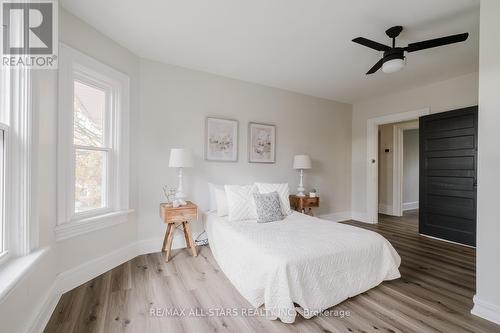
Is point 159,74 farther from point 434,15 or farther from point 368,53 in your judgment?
point 434,15

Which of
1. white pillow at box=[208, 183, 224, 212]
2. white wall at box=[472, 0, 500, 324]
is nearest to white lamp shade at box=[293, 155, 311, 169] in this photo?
white pillow at box=[208, 183, 224, 212]

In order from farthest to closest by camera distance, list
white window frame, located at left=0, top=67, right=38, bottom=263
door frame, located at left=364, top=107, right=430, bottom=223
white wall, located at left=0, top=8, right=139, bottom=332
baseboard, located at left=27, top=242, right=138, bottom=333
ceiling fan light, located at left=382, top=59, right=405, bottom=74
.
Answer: door frame, located at left=364, top=107, right=430, bottom=223 < ceiling fan light, located at left=382, top=59, right=405, bottom=74 < baseboard, located at left=27, top=242, right=138, bottom=333 < white window frame, located at left=0, top=67, right=38, bottom=263 < white wall, located at left=0, top=8, right=139, bottom=332

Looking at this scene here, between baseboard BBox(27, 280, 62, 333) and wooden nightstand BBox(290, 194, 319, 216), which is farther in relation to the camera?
wooden nightstand BBox(290, 194, 319, 216)

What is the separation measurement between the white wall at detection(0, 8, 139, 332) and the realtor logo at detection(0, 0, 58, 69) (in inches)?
4.0

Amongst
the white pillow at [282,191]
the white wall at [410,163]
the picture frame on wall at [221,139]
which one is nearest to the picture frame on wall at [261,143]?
the picture frame on wall at [221,139]

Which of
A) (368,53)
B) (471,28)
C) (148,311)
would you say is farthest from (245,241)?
(471,28)

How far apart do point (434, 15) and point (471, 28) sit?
22.7 inches

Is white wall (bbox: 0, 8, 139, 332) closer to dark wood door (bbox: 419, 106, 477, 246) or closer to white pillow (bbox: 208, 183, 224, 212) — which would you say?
white pillow (bbox: 208, 183, 224, 212)

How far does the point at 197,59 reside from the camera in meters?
2.95

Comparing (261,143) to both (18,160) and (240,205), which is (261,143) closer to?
(240,205)

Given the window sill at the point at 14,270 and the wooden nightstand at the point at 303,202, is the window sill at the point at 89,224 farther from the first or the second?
the wooden nightstand at the point at 303,202

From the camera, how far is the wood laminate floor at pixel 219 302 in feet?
5.26

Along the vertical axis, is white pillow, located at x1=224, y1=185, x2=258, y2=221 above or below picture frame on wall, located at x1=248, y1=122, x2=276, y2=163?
below

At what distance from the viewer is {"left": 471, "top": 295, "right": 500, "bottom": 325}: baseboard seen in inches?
64.6
